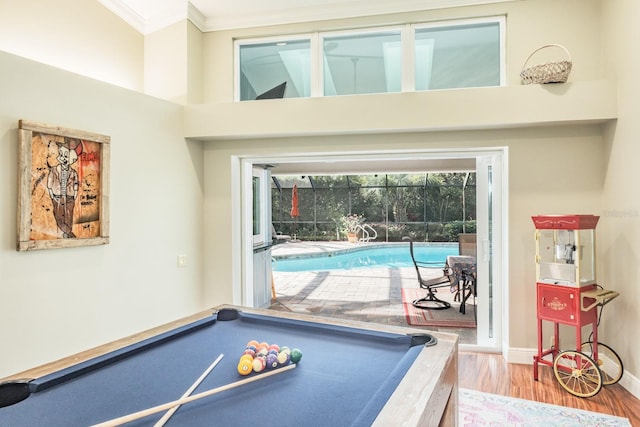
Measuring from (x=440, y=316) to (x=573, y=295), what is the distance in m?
2.38

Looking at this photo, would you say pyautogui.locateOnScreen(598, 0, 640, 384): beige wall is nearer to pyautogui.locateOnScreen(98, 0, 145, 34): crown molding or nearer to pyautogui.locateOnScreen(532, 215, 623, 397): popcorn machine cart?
pyautogui.locateOnScreen(532, 215, 623, 397): popcorn machine cart

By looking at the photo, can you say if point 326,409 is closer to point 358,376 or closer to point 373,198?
point 358,376

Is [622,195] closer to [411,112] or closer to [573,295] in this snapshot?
[573,295]

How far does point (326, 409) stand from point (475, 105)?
2.95 m

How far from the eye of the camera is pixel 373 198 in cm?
1317

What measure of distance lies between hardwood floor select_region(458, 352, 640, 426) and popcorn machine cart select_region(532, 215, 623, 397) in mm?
69

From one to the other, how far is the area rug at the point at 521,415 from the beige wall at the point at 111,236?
2756mm

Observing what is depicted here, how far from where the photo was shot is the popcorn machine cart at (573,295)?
2.94 metres

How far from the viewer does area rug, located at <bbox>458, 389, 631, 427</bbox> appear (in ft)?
8.32

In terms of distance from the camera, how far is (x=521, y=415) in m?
2.64

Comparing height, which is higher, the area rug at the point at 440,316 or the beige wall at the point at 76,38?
the beige wall at the point at 76,38

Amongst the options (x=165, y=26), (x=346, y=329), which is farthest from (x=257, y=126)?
(x=346, y=329)

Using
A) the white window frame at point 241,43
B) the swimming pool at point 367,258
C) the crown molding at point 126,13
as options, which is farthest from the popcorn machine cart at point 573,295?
the swimming pool at point 367,258

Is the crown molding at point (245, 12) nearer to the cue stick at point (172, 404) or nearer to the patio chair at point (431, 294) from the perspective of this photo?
the patio chair at point (431, 294)
